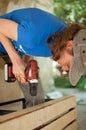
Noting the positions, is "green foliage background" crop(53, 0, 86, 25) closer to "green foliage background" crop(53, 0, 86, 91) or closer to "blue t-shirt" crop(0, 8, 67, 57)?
"green foliage background" crop(53, 0, 86, 91)

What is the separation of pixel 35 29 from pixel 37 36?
37mm

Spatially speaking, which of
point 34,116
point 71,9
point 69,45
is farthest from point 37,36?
point 71,9

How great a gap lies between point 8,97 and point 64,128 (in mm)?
1199

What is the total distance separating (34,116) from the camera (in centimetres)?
148

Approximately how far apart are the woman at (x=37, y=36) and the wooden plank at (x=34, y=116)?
0.21 metres

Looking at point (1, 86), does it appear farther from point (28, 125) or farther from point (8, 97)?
point (28, 125)

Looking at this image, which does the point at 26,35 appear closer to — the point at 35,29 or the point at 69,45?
the point at 35,29

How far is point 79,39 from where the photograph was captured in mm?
1443

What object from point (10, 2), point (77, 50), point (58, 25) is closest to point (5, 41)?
point (58, 25)

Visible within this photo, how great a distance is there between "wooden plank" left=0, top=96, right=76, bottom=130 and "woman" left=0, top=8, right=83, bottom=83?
0.21 metres

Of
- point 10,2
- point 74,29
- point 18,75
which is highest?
point 10,2

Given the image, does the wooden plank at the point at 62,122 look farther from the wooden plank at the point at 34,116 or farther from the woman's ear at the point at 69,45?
the woman's ear at the point at 69,45

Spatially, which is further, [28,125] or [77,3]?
[77,3]

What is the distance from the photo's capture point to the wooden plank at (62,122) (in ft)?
5.67
